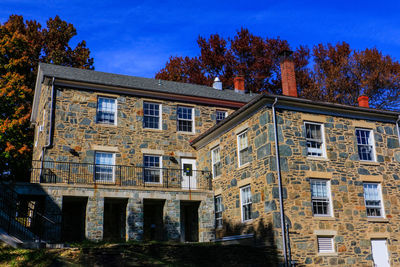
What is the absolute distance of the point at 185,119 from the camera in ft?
74.3

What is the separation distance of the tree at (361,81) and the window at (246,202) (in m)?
17.5

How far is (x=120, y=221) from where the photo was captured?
1995 cm

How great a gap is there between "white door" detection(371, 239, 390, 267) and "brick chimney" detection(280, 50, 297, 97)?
6.95 meters

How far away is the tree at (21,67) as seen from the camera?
2728cm

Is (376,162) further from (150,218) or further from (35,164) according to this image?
(35,164)

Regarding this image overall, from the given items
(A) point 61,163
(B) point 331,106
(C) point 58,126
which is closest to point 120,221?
(A) point 61,163

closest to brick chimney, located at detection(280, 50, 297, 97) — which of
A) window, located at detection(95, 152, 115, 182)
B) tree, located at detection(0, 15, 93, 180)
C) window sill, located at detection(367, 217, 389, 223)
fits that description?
window sill, located at detection(367, 217, 389, 223)

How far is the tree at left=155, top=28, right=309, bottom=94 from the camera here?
3719cm

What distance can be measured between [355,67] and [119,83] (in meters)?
20.1

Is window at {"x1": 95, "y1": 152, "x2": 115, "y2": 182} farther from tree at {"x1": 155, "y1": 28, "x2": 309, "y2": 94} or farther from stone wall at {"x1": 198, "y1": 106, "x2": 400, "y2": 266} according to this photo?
tree at {"x1": 155, "y1": 28, "x2": 309, "y2": 94}

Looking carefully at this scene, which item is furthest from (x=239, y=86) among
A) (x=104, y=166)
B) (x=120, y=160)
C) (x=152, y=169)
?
(x=104, y=166)

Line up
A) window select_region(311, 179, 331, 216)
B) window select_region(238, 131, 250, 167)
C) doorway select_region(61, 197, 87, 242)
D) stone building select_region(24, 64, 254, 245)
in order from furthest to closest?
doorway select_region(61, 197, 87, 242), stone building select_region(24, 64, 254, 245), window select_region(238, 131, 250, 167), window select_region(311, 179, 331, 216)

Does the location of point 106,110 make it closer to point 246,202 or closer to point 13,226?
point 13,226

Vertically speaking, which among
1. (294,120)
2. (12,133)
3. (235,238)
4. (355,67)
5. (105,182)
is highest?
(355,67)
